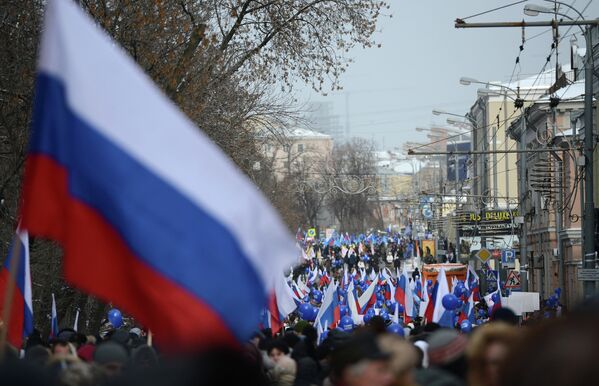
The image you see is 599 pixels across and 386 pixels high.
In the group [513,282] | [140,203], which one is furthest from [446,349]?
[513,282]

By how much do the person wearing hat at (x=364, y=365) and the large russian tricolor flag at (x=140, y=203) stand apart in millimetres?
564

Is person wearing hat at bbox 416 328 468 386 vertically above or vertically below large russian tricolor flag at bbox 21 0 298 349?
below

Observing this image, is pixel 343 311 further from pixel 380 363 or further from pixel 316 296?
pixel 380 363

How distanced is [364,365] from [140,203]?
1160 millimetres

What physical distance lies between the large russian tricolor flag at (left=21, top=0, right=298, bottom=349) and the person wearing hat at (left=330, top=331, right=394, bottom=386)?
56cm

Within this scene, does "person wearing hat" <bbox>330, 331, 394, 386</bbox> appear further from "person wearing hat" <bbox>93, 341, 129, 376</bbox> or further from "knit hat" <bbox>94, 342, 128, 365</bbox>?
"knit hat" <bbox>94, 342, 128, 365</bbox>

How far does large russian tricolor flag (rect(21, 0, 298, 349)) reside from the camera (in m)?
5.04

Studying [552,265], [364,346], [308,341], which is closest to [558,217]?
[552,265]

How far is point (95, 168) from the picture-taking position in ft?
18.4

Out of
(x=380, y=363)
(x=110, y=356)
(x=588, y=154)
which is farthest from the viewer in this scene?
(x=588, y=154)

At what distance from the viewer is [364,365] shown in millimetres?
5621

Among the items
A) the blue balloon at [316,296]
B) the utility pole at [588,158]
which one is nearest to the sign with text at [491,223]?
the blue balloon at [316,296]

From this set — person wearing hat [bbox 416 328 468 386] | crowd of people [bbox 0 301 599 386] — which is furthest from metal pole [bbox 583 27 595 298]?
person wearing hat [bbox 416 328 468 386]

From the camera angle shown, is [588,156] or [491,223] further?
[491,223]
